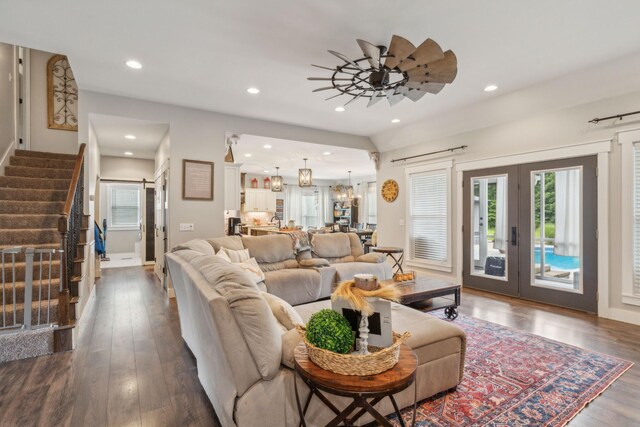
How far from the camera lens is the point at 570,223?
4.29 m

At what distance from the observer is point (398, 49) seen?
256cm

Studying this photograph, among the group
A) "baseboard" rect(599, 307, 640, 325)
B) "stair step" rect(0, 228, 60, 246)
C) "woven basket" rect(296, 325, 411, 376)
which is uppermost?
"stair step" rect(0, 228, 60, 246)

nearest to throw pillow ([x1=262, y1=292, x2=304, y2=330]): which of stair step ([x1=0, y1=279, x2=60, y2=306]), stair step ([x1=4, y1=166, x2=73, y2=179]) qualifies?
stair step ([x1=0, y1=279, x2=60, y2=306])

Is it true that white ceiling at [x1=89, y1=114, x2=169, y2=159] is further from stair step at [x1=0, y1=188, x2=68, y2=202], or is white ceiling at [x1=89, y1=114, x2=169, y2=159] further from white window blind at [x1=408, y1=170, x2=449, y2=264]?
white window blind at [x1=408, y1=170, x2=449, y2=264]

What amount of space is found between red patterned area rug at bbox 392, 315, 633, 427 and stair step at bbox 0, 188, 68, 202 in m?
5.16

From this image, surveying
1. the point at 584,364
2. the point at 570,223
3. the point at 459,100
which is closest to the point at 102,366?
the point at 584,364

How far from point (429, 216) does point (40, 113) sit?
760 cm

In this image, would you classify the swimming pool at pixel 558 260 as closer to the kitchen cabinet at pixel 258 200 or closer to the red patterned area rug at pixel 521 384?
the red patterned area rug at pixel 521 384

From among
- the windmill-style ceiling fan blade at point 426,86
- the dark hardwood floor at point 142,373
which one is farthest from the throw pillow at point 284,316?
the windmill-style ceiling fan blade at point 426,86

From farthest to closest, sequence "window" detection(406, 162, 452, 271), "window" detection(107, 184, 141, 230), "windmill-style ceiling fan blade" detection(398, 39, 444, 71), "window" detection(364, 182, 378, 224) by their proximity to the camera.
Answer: "window" detection(364, 182, 378, 224), "window" detection(107, 184, 141, 230), "window" detection(406, 162, 452, 271), "windmill-style ceiling fan blade" detection(398, 39, 444, 71)

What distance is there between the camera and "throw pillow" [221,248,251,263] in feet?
12.6

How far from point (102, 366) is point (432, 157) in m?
5.75

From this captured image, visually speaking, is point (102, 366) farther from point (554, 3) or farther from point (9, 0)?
point (554, 3)

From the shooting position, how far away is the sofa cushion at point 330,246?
498 centimetres
